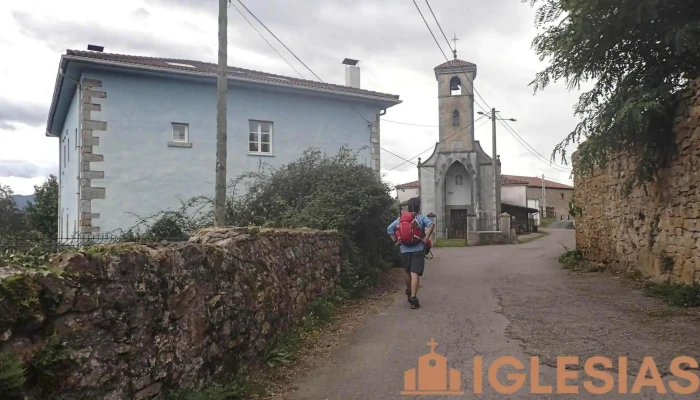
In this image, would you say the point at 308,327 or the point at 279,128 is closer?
the point at 308,327

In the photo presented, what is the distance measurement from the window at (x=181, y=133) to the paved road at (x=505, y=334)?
9.98 m

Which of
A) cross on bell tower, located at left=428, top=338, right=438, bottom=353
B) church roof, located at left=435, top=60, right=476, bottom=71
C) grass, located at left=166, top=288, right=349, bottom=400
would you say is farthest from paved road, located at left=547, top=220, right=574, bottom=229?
cross on bell tower, located at left=428, top=338, right=438, bottom=353

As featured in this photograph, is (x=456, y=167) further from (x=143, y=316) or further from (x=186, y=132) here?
(x=143, y=316)

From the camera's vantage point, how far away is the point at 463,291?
10.2 meters

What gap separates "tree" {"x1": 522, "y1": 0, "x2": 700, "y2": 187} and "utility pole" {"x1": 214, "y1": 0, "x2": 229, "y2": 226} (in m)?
5.71

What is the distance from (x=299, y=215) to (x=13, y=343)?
700cm

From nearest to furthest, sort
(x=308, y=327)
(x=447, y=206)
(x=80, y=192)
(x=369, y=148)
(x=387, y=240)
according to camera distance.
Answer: (x=308, y=327), (x=387, y=240), (x=80, y=192), (x=369, y=148), (x=447, y=206)

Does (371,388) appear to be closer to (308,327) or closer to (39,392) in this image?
(308,327)

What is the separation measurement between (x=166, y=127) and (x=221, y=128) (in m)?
7.59

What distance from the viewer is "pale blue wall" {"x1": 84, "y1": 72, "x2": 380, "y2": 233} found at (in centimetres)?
1633

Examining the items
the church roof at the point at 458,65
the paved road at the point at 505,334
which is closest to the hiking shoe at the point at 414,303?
the paved road at the point at 505,334

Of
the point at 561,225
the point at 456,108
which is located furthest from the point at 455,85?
the point at 561,225

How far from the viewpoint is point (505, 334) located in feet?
21.8

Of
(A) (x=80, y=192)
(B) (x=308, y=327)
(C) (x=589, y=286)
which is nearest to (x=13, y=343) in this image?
(B) (x=308, y=327)
